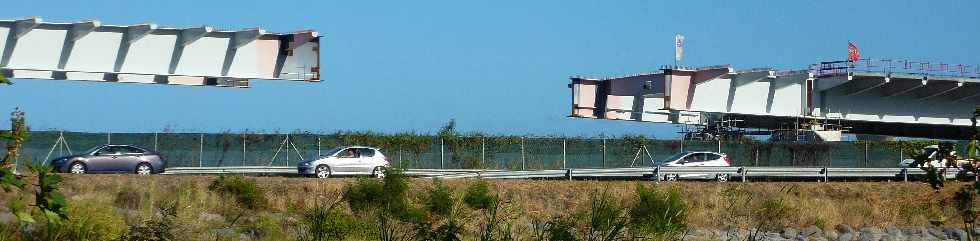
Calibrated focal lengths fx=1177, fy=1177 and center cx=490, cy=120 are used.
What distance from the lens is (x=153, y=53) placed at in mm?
33781

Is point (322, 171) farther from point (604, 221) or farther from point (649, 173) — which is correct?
point (604, 221)

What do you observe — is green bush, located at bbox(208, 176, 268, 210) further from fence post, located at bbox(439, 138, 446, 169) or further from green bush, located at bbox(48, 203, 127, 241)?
fence post, located at bbox(439, 138, 446, 169)

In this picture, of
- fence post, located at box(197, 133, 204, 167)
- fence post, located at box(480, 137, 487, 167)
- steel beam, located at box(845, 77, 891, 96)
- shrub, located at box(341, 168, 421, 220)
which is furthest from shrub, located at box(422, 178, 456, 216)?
steel beam, located at box(845, 77, 891, 96)

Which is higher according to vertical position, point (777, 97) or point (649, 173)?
point (777, 97)

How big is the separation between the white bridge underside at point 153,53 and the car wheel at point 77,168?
7487 millimetres

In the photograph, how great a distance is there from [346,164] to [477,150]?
1010 centimetres

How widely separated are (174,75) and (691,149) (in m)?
28.7

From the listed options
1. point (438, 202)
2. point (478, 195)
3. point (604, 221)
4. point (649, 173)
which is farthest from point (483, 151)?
point (604, 221)

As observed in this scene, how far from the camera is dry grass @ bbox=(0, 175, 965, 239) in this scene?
1313 inches

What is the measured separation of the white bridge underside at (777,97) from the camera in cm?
5600

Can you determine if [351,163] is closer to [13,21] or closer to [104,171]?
[104,171]

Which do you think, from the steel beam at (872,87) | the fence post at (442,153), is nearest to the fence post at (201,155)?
the fence post at (442,153)

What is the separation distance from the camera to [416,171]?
44.4m

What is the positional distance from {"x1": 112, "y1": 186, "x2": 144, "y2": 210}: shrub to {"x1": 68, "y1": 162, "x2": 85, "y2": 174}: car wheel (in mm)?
6662
